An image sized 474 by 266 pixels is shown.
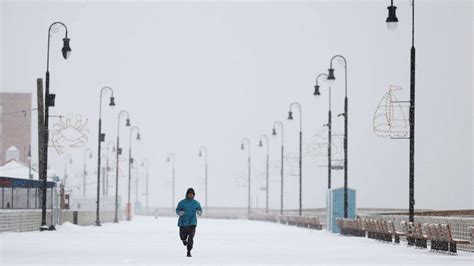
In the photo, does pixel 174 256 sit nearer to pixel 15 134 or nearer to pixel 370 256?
pixel 370 256

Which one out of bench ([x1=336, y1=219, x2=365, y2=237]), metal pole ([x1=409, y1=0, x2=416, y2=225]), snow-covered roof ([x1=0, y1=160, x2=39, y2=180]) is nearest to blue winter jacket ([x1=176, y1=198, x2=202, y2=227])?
metal pole ([x1=409, y1=0, x2=416, y2=225])

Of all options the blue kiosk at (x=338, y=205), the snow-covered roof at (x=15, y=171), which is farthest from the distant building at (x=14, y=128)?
the blue kiosk at (x=338, y=205)

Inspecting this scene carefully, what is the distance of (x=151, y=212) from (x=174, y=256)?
131996mm

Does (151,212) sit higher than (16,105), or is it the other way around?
(16,105)

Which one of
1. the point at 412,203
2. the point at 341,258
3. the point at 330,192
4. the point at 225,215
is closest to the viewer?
the point at 341,258

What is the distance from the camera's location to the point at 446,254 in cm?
3428

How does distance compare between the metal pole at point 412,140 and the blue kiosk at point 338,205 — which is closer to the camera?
the metal pole at point 412,140

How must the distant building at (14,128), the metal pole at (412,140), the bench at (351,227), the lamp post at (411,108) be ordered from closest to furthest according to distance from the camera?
the lamp post at (411,108) → the metal pole at (412,140) → the bench at (351,227) → the distant building at (14,128)

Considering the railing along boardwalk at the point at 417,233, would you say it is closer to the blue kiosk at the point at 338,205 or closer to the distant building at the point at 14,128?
the blue kiosk at the point at 338,205

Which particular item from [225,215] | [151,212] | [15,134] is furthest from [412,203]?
[15,134]

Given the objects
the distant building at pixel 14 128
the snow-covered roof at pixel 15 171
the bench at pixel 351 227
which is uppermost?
the distant building at pixel 14 128

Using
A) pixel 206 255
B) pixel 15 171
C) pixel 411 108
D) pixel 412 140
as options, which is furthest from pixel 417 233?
pixel 15 171

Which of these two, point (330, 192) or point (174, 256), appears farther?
point (330, 192)

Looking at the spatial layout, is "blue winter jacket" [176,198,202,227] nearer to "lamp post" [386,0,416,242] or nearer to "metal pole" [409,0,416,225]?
"lamp post" [386,0,416,242]
